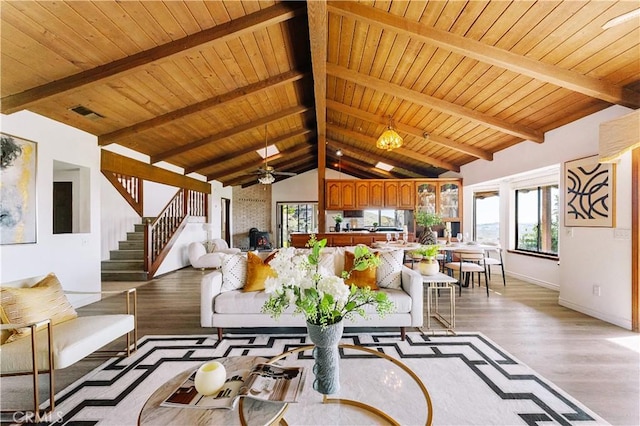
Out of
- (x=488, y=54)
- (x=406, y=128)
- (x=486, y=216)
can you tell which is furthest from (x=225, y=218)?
(x=488, y=54)

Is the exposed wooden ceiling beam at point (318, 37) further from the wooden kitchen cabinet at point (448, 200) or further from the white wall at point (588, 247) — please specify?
the wooden kitchen cabinet at point (448, 200)

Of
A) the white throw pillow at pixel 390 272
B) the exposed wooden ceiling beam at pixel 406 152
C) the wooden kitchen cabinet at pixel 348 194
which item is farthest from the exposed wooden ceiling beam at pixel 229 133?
the white throw pillow at pixel 390 272

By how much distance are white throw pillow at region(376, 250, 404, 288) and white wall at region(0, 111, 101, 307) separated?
13.1 ft

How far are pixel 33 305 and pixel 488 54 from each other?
14.5 ft

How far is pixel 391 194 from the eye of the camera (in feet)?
24.5

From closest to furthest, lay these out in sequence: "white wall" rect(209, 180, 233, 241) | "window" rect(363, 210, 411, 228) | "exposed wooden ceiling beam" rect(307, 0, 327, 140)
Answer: "exposed wooden ceiling beam" rect(307, 0, 327, 140) → "window" rect(363, 210, 411, 228) → "white wall" rect(209, 180, 233, 241)

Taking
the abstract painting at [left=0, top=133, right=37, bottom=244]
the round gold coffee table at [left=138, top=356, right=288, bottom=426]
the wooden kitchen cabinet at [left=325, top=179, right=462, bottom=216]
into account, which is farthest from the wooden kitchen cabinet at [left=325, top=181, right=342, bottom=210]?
the round gold coffee table at [left=138, top=356, right=288, bottom=426]

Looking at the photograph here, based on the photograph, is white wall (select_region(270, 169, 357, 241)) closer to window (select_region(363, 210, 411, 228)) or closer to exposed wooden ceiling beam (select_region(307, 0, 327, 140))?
window (select_region(363, 210, 411, 228))

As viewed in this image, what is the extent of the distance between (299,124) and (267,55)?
11.0 feet

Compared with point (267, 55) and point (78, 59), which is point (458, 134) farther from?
point (78, 59)

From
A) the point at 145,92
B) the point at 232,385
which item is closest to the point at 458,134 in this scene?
the point at 145,92

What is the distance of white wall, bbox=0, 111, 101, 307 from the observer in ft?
10.7

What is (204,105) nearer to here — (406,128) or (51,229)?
(51,229)

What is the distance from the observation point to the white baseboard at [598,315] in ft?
10.5
